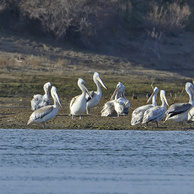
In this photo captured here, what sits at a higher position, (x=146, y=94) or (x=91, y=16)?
(x=91, y=16)

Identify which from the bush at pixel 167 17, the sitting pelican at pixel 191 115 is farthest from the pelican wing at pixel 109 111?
the bush at pixel 167 17

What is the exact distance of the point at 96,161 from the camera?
31.7 ft

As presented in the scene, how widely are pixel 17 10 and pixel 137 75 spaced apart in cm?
745

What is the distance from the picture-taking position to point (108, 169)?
908 cm

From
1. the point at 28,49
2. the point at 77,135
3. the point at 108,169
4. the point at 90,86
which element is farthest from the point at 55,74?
the point at 108,169

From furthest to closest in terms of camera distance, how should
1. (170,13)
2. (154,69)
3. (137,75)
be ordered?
(170,13) → (154,69) → (137,75)

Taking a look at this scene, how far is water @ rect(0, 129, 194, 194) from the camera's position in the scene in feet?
25.9

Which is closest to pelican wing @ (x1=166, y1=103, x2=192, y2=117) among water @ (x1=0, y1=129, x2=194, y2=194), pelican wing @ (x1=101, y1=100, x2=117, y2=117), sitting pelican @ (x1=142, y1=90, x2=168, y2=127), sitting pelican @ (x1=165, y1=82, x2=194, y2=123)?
sitting pelican @ (x1=165, y1=82, x2=194, y2=123)

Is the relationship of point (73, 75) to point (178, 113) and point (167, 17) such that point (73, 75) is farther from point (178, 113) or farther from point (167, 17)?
point (167, 17)

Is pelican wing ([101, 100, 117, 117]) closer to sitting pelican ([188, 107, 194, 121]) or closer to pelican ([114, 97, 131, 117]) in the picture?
pelican ([114, 97, 131, 117])

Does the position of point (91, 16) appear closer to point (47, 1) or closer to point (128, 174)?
point (47, 1)

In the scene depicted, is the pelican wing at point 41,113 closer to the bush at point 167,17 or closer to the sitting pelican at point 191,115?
the sitting pelican at point 191,115

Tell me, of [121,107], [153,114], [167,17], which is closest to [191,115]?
[153,114]

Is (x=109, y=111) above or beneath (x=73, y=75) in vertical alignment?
above
